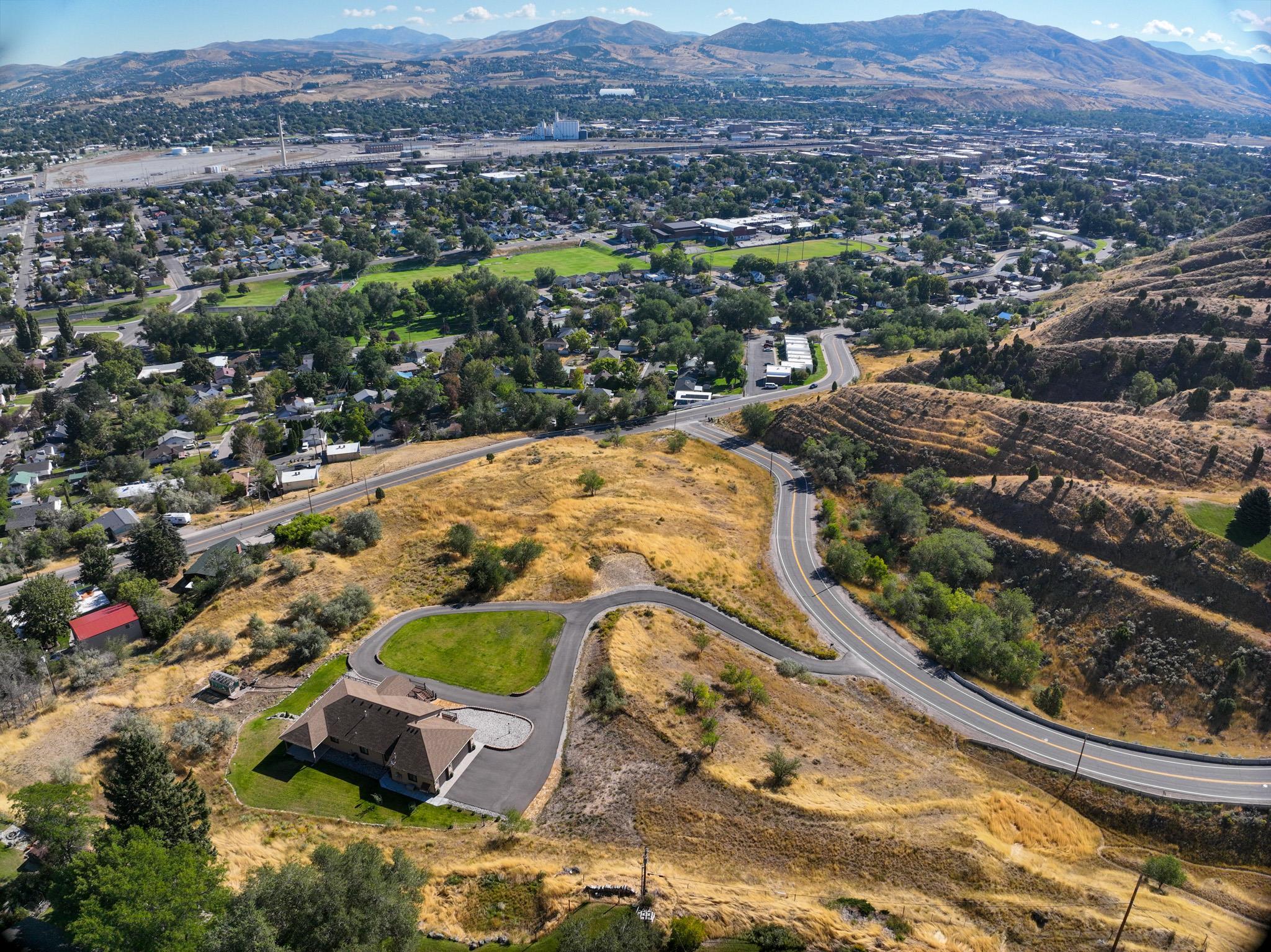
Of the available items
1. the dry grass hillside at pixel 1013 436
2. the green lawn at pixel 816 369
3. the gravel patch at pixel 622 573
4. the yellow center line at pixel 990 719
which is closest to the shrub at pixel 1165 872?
the yellow center line at pixel 990 719

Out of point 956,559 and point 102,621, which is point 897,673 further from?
point 102,621

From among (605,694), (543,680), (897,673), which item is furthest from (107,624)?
(897,673)

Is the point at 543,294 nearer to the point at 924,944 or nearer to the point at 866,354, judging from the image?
the point at 866,354

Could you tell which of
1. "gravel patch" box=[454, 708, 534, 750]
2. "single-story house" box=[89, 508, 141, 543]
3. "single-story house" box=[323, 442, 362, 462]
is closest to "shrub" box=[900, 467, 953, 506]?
"gravel patch" box=[454, 708, 534, 750]

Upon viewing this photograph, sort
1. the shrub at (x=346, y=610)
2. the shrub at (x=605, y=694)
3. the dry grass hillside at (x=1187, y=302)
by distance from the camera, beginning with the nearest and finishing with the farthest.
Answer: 1. the shrub at (x=605, y=694)
2. the shrub at (x=346, y=610)
3. the dry grass hillside at (x=1187, y=302)

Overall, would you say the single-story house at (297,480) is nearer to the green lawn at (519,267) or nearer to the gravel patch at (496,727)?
the gravel patch at (496,727)

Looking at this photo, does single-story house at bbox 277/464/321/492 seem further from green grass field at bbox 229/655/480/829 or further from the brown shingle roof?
the brown shingle roof
